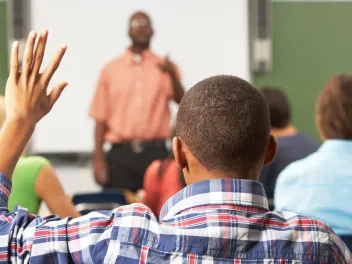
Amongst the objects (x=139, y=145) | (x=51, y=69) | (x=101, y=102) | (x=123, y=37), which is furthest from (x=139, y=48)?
(x=51, y=69)

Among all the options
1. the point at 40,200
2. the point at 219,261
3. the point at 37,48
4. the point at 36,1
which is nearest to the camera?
the point at 219,261

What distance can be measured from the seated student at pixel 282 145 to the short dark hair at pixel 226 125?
197 centimetres

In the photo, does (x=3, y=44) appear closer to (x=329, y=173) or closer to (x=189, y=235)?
(x=329, y=173)

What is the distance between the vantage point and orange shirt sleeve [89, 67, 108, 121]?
5031 mm

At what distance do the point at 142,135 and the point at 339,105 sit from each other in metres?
2.87

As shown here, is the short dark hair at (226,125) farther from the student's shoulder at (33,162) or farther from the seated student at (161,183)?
the seated student at (161,183)

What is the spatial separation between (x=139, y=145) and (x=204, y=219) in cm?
389

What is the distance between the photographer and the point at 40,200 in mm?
2393

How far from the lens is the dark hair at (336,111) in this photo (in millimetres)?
2297

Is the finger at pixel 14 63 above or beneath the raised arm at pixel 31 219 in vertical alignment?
above

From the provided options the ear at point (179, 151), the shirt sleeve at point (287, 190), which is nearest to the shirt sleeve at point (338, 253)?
the ear at point (179, 151)

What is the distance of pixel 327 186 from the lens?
2160 millimetres

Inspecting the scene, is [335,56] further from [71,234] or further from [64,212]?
[71,234]

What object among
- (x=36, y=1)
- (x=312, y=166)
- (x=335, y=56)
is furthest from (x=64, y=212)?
(x=335, y=56)
